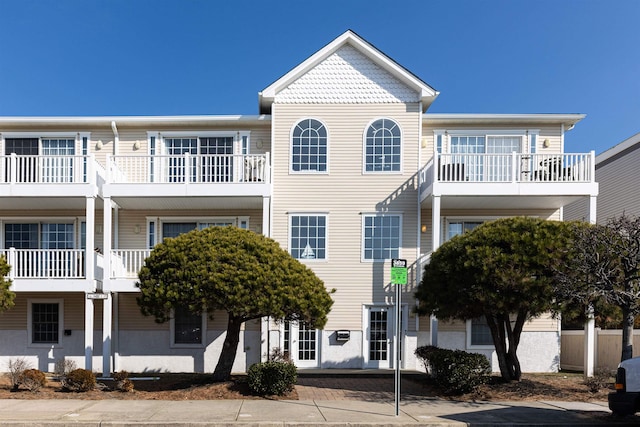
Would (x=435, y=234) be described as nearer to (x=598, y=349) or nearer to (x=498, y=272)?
(x=498, y=272)

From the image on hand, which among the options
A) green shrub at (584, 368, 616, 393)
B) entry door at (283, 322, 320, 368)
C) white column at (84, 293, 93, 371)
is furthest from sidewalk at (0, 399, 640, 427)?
entry door at (283, 322, 320, 368)

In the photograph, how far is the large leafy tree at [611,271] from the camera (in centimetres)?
866

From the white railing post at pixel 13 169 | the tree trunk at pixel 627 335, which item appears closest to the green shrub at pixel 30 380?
the white railing post at pixel 13 169

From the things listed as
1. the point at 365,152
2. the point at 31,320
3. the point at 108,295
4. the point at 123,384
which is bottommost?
the point at 123,384

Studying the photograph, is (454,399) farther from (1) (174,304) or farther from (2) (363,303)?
(1) (174,304)

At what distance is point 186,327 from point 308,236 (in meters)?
4.89

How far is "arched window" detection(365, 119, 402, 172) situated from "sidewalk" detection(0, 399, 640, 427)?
297 inches

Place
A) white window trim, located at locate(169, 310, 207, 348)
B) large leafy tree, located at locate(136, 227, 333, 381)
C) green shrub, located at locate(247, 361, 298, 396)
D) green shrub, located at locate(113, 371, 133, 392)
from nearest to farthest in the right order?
1. large leafy tree, located at locate(136, 227, 333, 381)
2. green shrub, located at locate(247, 361, 298, 396)
3. green shrub, located at locate(113, 371, 133, 392)
4. white window trim, located at locate(169, 310, 207, 348)

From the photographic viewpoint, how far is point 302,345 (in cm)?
1486

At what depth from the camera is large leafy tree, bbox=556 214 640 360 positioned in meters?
8.66

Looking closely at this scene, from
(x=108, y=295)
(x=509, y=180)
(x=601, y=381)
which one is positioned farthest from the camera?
(x=509, y=180)

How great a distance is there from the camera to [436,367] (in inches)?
449

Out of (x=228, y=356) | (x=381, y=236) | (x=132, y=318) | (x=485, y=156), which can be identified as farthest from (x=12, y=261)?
(x=485, y=156)

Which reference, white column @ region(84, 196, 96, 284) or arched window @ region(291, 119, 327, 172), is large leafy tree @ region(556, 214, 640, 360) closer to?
arched window @ region(291, 119, 327, 172)
